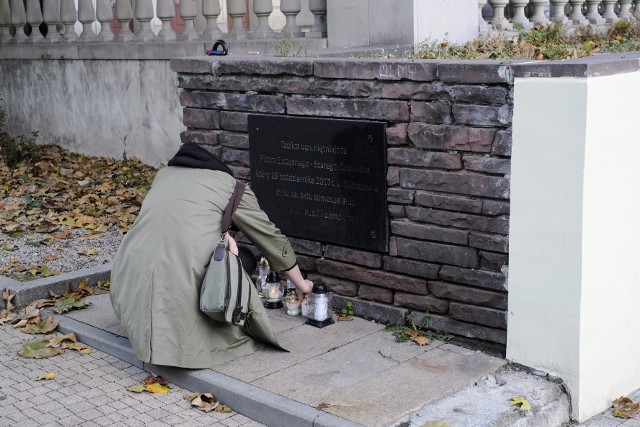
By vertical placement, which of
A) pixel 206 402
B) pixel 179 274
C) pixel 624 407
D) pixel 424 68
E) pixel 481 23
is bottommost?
pixel 624 407

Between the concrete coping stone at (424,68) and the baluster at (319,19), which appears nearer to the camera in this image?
the concrete coping stone at (424,68)

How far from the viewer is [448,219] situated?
5680 millimetres

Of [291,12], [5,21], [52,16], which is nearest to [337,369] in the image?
[291,12]

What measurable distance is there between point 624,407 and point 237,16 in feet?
22.7

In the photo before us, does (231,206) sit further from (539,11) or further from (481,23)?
(539,11)

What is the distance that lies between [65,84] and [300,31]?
12.7ft

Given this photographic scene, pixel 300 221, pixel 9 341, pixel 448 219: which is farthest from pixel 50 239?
pixel 448 219

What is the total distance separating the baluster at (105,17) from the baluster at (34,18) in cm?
133

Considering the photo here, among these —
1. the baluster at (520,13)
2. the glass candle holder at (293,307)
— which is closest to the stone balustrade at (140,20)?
the baluster at (520,13)

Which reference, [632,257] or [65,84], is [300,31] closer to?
[65,84]

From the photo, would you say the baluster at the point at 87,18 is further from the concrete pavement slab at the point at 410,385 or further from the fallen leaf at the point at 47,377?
the concrete pavement slab at the point at 410,385

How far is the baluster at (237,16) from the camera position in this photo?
1073 centimetres

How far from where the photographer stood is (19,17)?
13.3m

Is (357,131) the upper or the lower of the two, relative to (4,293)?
upper
